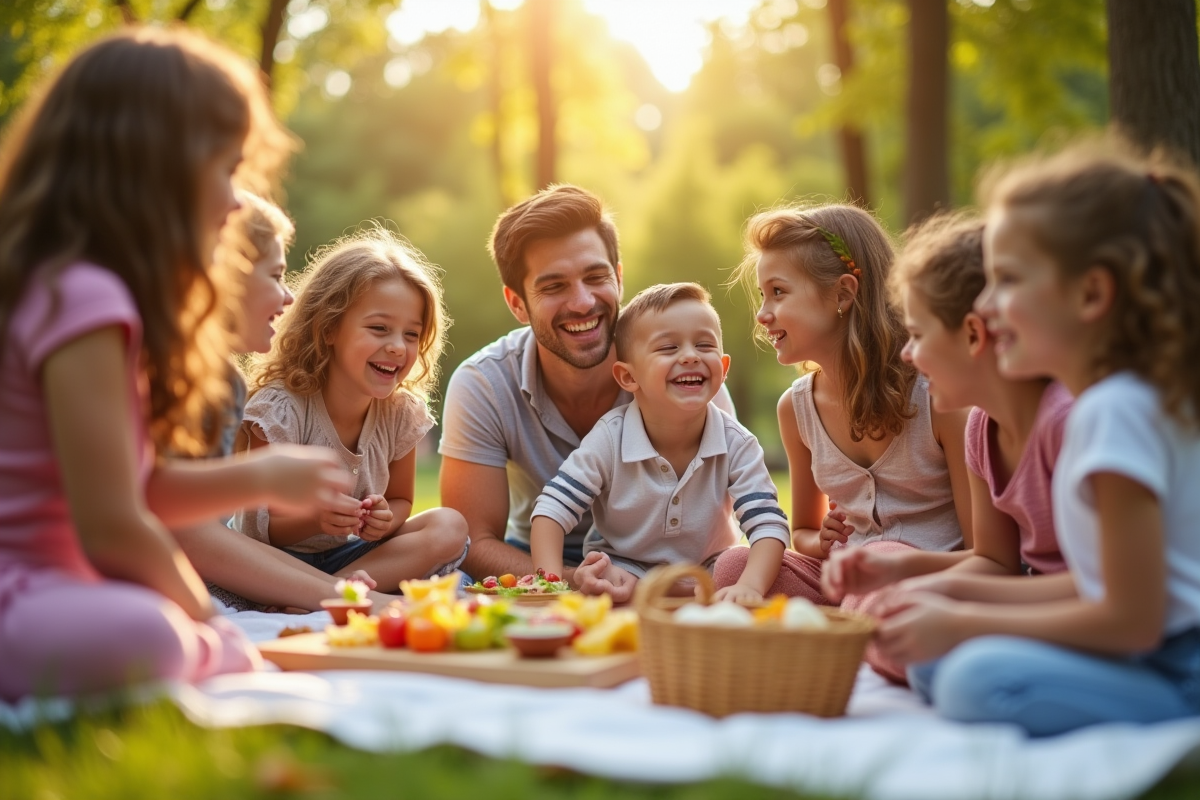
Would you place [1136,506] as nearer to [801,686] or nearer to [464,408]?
[801,686]

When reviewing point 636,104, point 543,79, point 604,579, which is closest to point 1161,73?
point 604,579

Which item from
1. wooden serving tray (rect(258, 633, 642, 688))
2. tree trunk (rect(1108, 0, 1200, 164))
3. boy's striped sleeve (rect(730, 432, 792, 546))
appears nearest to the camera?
wooden serving tray (rect(258, 633, 642, 688))

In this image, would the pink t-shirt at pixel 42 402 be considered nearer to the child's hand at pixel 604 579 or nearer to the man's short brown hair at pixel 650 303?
the child's hand at pixel 604 579

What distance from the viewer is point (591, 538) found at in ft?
16.1

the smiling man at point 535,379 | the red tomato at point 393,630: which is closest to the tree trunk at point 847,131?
the smiling man at point 535,379

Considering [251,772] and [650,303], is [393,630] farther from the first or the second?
[650,303]

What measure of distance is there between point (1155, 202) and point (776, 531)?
6.59ft

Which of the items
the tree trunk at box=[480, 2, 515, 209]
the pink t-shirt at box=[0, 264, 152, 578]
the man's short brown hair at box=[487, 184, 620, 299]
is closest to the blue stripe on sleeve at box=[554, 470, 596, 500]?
the man's short brown hair at box=[487, 184, 620, 299]

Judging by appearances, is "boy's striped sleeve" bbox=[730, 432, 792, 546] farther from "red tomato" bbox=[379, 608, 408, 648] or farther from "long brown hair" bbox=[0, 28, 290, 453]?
"long brown hair" bbox=[0, 28, 290, 453]

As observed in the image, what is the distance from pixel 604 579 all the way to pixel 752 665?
1741 millimetres

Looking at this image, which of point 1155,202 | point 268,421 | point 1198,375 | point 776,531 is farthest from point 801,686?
point 268,421

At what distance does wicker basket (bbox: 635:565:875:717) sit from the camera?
2631 millimetres

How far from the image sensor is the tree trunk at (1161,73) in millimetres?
5160

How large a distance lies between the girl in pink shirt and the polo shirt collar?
78.3 inches
